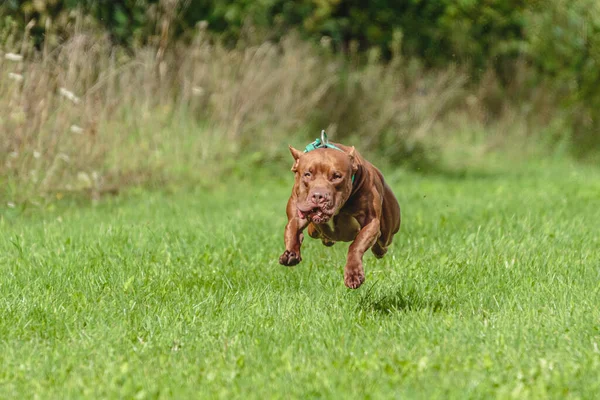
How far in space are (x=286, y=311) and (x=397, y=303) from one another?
2.22 ft

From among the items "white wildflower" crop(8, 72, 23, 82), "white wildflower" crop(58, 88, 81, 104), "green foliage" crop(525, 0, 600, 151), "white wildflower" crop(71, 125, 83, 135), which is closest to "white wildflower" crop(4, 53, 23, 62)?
"white wildflower" crop(8, 72, 23, 82)

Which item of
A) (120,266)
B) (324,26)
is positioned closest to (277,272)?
(120,266)

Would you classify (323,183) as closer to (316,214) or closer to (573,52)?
(316,214)

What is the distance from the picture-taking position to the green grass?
3.92 meters

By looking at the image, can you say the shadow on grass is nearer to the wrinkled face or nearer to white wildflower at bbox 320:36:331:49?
the wrinkled face

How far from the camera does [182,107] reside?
10.8 m

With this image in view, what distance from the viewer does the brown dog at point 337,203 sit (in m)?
4.07

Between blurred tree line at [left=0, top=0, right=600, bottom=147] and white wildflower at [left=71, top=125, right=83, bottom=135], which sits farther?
blurred tree line at [left=0, top=0, right=600, bottom=147]

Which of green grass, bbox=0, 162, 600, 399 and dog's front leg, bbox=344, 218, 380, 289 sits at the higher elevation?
dog's front leg, bbox=344, 218, 380, 289

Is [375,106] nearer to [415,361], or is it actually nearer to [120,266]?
[120,266]

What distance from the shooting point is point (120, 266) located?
19.3 feet

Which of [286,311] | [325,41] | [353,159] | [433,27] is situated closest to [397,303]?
[286,311]

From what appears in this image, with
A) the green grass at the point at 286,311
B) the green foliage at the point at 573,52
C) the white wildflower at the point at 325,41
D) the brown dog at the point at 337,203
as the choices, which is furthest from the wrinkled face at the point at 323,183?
the green foliage at the point at 573,52

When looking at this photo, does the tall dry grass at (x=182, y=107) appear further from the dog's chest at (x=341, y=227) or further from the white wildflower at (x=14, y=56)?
the dog's chest at (x=341, y=227)
